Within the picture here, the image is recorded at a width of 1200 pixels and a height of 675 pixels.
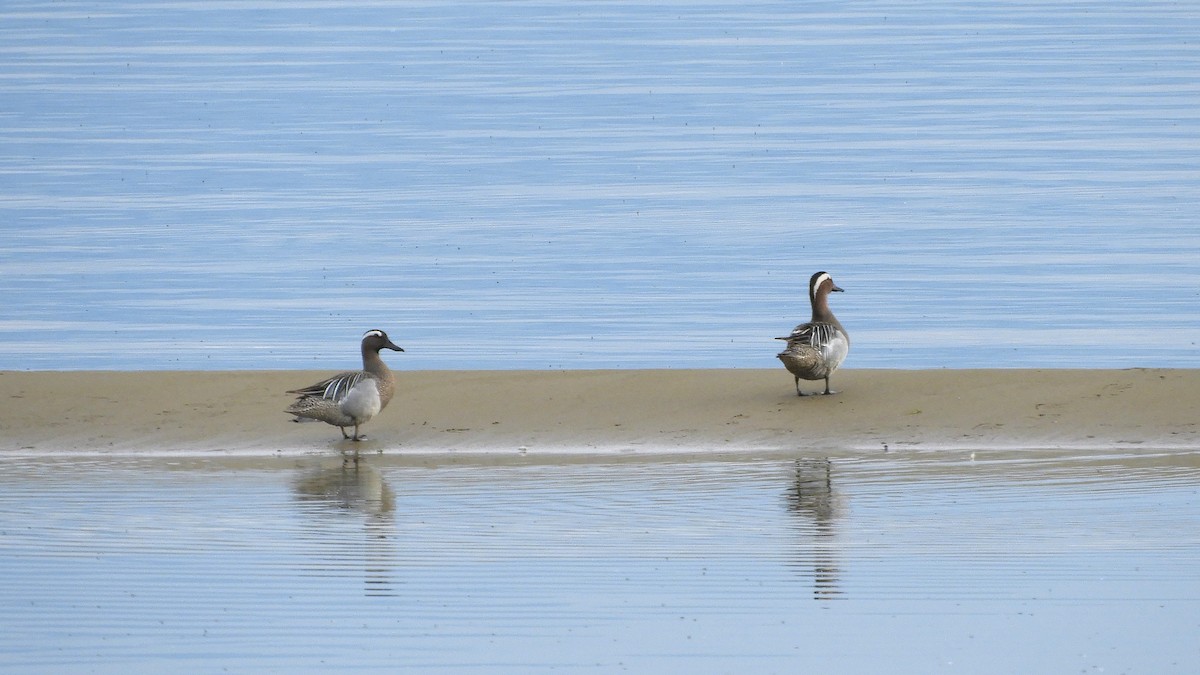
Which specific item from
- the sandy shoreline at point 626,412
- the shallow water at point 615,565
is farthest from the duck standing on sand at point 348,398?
the shallow water at point 615,565

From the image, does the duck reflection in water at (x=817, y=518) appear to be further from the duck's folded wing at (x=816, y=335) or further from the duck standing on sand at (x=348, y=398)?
the duck standing on sand at (x=348, y=398)

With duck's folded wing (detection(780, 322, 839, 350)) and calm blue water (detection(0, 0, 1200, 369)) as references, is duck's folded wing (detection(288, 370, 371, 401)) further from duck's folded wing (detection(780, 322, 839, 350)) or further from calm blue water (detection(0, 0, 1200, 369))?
calm blue water (detection(0, 0, 1200, 369))

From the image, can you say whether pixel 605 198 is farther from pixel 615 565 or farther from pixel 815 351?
pixel 615 565

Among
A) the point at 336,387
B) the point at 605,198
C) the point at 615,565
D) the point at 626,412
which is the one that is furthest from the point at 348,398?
the point at 605,198

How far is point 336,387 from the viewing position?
15.5 metres

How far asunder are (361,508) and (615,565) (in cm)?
250

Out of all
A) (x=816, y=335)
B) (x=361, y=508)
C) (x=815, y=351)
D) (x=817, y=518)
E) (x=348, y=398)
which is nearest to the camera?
(x=817, y=518)

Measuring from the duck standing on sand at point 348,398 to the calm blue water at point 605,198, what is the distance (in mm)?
4163

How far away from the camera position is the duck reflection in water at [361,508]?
1091 centimetres

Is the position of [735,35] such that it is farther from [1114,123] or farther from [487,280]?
[487,280]

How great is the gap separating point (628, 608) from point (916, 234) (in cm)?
1967

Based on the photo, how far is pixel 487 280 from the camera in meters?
25.9

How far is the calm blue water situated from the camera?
22000 millimetres

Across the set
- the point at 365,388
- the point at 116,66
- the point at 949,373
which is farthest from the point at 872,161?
the point at 116,66
